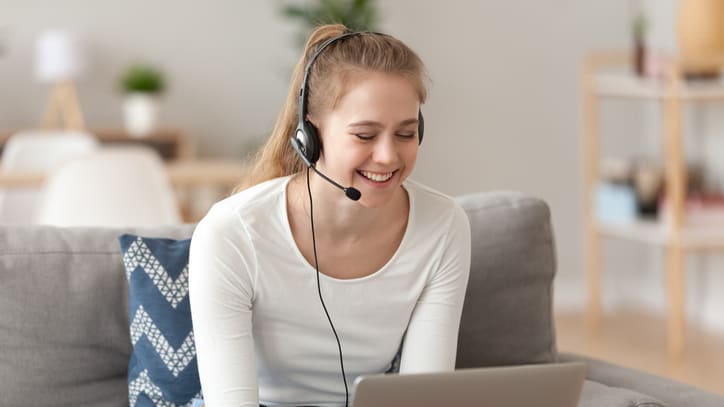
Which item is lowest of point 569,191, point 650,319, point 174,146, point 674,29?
point 650,319

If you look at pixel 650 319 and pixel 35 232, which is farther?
pixel 650 319

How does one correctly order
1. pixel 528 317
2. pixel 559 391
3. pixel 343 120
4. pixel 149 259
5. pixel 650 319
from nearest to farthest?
pixel 559 391 < pixel 343 120 < pixel 149 259 < pixel 528 317 < pixel 650 319

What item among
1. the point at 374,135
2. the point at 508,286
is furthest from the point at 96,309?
the point at 508,286

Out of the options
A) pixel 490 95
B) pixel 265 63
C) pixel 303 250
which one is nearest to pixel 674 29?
pixel 490 95

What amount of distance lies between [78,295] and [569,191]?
12.0 feet

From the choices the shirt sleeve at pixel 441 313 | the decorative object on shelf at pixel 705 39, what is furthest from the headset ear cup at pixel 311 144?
the decorative object on shelf at pixel 705 39

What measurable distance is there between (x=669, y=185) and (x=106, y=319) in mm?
2779

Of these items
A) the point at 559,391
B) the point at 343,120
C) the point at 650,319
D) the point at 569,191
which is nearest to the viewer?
the point at 559,391

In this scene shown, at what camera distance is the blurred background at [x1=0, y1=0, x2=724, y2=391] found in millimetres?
5121

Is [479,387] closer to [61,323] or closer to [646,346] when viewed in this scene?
[61,323]

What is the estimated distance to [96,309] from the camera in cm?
210

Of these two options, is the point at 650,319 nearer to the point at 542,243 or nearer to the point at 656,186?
the point at 656,186

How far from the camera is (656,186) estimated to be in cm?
463

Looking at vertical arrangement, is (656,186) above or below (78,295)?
below
